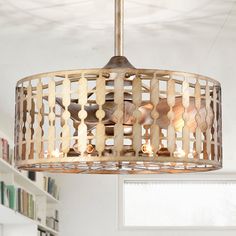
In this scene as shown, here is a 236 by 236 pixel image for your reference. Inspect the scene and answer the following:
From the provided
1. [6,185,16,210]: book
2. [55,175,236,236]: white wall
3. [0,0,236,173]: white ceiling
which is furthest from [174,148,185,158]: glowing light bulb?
[55,175,236,236]: white wall

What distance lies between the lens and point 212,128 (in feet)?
6.98

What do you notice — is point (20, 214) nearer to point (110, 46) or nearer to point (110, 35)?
point (110, 46)

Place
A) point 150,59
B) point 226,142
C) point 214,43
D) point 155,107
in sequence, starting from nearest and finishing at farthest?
point 155,107, point 214,43, point 150,59, point 226,142

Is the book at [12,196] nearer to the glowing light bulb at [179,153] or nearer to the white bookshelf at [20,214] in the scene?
the white bookshelf at [20,214]

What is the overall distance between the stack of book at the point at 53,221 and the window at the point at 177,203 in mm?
739

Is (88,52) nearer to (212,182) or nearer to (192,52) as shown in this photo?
(192,52)

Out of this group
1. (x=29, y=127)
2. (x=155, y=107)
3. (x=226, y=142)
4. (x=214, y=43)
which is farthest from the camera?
(x=226, y=142)

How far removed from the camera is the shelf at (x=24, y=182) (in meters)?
5.65

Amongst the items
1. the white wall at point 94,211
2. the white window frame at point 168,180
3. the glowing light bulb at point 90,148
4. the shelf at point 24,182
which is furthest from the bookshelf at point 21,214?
the glowing light bulb at point 90,148

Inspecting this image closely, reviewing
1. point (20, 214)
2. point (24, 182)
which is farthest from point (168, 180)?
point (20, 214)

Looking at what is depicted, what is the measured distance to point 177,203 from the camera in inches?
310

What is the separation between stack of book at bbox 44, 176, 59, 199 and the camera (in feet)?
23.7

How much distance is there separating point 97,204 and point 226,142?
2.00 metres

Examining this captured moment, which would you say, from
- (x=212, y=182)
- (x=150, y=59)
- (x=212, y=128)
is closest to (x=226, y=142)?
(x=212, y=182)
